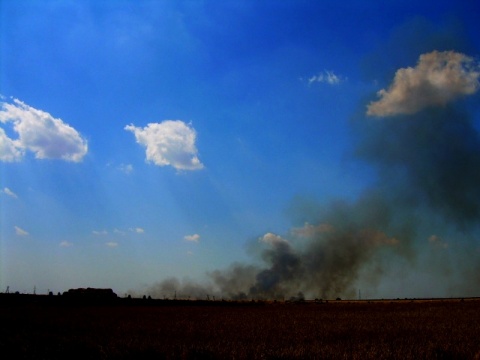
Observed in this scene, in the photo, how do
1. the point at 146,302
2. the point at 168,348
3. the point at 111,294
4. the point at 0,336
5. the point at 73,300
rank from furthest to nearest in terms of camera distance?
the point at 111,294 < the point at 146,302 < the point at 73,300 < the point at 0,336 < the point at 168,348

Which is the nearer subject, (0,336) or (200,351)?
(200,351)

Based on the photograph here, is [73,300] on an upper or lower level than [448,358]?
lower

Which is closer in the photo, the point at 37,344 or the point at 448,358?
the point at 448,358

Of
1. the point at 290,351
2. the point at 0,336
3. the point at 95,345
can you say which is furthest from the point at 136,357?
the point at 0,336

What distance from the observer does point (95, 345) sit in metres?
16.8

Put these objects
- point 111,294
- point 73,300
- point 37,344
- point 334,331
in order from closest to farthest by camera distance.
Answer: point 37,344 → point 334,331 → point 73,300 → point 111,294

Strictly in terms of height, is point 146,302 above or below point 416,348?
below

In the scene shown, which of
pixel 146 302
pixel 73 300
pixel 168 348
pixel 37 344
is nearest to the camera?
pixel 168 348

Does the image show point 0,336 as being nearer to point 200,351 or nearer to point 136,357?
point 136,357

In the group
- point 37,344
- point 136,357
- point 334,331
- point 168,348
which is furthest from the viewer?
point 334,331

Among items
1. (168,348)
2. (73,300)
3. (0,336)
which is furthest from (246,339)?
(73,300)

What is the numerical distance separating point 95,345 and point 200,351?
4.86 meters

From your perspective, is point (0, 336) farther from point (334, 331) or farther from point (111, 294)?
point (111, 294)

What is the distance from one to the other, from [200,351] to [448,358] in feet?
29.1
